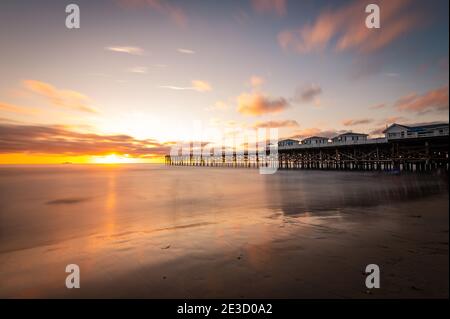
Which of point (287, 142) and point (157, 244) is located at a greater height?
point (287, 142)

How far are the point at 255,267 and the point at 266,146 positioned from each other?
Answer: 67513 millimetres

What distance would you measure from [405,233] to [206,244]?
584 centimetres

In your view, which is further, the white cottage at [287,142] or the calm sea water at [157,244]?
the white cottage at [287,142]

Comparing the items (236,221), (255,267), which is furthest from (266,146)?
(255,267)

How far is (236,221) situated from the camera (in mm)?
9312

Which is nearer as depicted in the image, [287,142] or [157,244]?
[157,244]

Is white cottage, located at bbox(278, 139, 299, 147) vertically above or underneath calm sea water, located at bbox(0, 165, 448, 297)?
above

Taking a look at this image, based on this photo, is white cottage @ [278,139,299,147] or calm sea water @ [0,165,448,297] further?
white cottage @ [278,139,299,147]

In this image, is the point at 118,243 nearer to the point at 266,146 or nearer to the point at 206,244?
the point at 206,244

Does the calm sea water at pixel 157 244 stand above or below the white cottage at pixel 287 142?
below
